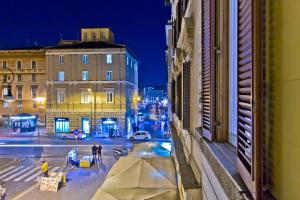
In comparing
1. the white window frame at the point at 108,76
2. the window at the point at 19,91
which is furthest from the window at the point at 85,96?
A: the window at the point at 19,91

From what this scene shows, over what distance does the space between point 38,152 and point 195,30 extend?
95.6 ft

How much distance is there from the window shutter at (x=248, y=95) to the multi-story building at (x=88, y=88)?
141 feet

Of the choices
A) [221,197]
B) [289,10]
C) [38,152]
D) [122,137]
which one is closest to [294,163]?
[289,10]

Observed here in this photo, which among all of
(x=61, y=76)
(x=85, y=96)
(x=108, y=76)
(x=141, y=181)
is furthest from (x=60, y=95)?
(x=141, y=181)

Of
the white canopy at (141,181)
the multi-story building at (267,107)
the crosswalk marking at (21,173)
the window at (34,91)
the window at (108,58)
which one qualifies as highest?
the window at (108,58)

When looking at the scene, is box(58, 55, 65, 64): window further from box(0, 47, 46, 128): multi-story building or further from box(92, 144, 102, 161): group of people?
box(92, 144, 102, 161): group of people

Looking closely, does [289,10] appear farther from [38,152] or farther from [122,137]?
[122,137]

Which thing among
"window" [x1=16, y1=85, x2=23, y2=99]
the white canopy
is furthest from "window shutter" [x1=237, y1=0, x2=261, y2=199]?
"window" [x1=16, y1=85, x2=23, y2=99]

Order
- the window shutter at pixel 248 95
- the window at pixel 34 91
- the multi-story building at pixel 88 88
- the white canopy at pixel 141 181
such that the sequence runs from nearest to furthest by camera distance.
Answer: the window shutter at pixel 248 95 → the white canopy at pixel 141 181 → the multi-story building at pixel 88 88 → the window at pixel 34 91

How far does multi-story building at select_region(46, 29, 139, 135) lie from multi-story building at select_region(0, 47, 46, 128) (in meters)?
6.12

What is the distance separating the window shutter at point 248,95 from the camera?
5.65 ft

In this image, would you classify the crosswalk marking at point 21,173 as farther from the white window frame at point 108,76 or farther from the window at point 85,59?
the window at point 85,59

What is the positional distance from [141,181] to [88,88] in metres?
37.3

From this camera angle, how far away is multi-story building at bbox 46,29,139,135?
4541 centimetres
